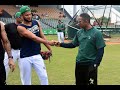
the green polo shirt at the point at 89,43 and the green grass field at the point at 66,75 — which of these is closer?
the green polo shirt at the point at 89,43

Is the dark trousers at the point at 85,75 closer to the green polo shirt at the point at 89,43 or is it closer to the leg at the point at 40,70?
the green polo shirt at the point at 89,43

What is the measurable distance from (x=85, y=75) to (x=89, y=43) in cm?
67

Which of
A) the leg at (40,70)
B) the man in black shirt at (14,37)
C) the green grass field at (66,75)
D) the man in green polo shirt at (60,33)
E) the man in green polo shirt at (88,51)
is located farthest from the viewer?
the man in green polo shirt at (60,33)

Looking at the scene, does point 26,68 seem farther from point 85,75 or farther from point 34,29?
point 85,75

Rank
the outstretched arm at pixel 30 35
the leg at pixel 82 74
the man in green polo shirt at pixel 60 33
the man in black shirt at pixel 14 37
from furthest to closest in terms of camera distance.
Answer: the man in green polo shirt at pixel 60 33
the man in black shirt at pixel 14 37
the outstretched arm at pixel 30 35
the leg at pixel 82 74

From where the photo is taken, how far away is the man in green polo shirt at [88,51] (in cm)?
629

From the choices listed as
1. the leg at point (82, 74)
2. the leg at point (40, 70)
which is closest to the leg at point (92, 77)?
the leg at point (82, 74)

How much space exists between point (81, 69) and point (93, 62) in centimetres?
40

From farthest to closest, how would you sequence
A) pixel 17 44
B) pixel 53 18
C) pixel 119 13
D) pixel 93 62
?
pixel 119 13, pixel 53 18, pixel 17 44, pixel 93 62

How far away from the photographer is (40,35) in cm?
718

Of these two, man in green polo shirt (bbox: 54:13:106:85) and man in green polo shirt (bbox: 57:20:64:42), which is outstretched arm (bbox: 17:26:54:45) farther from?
man in green polo shirt (bbox: 57:20:64:42)

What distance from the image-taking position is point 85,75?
6629 mm
